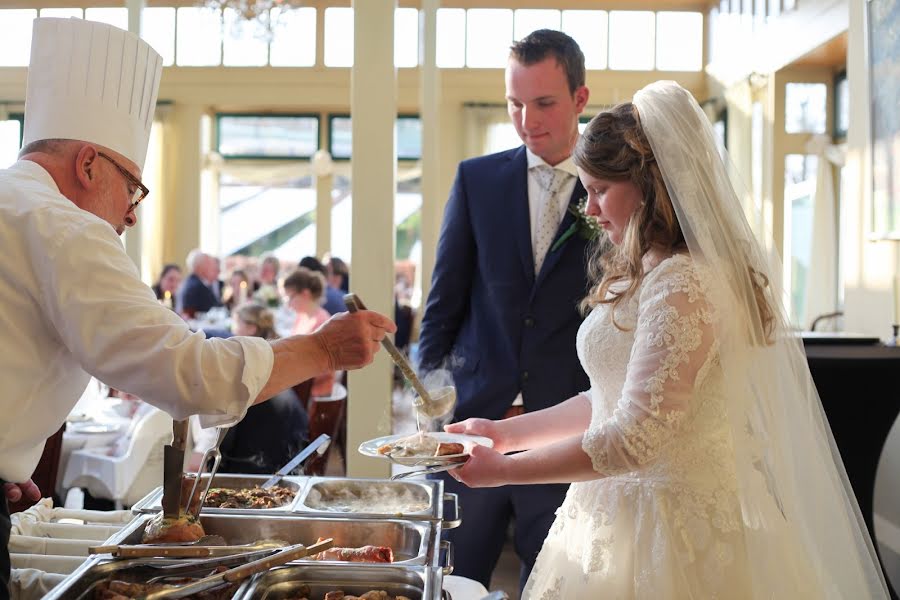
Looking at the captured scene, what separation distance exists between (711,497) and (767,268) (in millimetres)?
476

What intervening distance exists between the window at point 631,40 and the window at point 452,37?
2048 millimetres

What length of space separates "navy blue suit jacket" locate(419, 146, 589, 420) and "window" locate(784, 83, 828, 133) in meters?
7.65

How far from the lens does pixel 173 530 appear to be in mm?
1847

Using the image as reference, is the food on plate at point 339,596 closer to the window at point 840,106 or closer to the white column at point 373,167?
the white column at point 373,167

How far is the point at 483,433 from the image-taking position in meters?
2.12

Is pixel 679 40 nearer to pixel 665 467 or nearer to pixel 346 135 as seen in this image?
pixel 346 135

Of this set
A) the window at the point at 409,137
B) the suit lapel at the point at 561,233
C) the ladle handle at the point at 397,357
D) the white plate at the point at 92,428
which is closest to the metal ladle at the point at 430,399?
the ladle handle at the point at 397,357

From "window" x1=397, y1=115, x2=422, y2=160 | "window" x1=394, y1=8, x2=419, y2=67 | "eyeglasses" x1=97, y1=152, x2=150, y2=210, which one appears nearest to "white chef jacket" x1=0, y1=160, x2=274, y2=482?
"eyeglasses" x1=97, y1=152, x2=150, y2=210

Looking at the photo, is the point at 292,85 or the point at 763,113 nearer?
the point at 763,113

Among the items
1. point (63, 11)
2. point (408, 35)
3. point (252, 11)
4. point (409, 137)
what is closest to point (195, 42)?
point (63, 11)

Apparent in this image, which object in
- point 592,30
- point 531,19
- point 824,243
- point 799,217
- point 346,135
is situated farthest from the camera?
point 346,135

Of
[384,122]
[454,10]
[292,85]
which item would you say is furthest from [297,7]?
[384,122]

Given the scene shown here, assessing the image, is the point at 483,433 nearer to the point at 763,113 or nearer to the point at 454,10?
the point at 763,113

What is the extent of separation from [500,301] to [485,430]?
1.38ft
